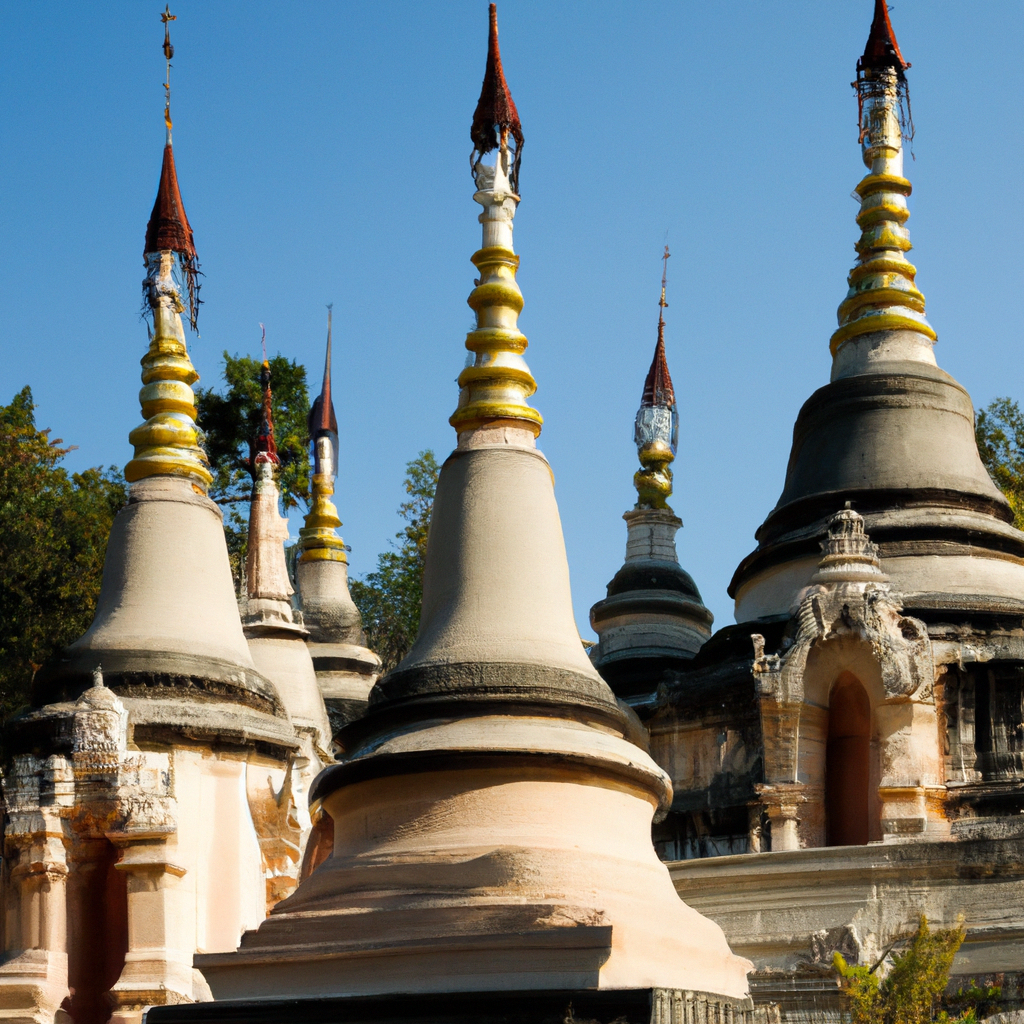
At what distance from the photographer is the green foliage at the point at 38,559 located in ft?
81.7

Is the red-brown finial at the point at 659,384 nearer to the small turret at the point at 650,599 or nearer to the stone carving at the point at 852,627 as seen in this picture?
the small turret at the point at 650,599

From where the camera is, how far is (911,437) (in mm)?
16984

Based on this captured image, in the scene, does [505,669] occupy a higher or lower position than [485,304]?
lower

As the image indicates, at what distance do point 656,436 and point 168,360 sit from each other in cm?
922

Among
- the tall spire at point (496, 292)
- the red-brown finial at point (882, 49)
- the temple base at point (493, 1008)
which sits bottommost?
the temple base at point (493, 1008)

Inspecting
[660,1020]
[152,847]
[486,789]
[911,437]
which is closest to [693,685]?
[911,437]

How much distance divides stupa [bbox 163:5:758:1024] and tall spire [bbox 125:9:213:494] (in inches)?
178

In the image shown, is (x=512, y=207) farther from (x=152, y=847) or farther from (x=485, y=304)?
(x=152, y=847)

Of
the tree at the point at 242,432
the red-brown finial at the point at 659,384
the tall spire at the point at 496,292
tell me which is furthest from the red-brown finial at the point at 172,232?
the tree at the point at 242,432

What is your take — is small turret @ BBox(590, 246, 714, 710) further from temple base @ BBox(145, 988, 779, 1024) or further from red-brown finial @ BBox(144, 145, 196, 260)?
temple base @ BBox(145, 988, 779, 1024)

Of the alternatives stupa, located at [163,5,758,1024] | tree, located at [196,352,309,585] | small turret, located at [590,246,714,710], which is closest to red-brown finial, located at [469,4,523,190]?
stupa, located at [163,5,758,1024]

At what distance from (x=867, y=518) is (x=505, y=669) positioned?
714 cm

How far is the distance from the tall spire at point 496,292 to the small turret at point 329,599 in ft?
29.0

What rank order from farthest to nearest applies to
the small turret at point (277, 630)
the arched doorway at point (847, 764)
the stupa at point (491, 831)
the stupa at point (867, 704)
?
the small turret at point (277, 630), the arched doorway at point (847, 764), the stupa at point (867, 704), the stupa at point (491, 831)
